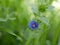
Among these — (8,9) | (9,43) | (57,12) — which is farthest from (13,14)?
(57,12)

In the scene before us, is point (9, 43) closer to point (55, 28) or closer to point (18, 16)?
point (18, 16)

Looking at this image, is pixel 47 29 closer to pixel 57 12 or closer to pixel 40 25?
pixel 40 25

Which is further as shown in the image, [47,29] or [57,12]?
[57,12]

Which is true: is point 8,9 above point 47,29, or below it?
above

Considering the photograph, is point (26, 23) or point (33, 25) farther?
point (26, 23)

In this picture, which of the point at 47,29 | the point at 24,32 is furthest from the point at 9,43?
the point at 47,29

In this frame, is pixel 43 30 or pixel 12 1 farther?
pixel 12 1
